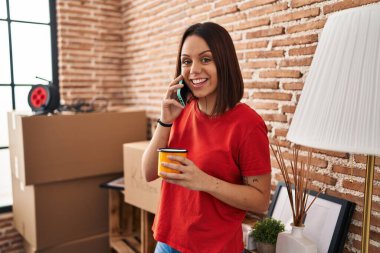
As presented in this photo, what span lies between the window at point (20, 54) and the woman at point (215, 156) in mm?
2378

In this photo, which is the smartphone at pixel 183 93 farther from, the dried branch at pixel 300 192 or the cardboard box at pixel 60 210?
the cardboard box at pixel 60 210

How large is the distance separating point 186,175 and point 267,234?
66 centimetres

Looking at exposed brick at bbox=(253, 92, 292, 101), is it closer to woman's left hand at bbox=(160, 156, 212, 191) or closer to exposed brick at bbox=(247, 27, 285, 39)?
exposed brick at bbox=(247, 27, 285, 39)

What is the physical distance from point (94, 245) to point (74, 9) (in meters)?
2.25

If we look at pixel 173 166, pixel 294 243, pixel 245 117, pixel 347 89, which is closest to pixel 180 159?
pixel 173 166

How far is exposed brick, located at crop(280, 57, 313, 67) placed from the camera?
1.62m

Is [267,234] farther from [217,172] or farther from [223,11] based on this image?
[223,11]

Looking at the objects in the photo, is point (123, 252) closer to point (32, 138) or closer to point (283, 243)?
point (32, 138)

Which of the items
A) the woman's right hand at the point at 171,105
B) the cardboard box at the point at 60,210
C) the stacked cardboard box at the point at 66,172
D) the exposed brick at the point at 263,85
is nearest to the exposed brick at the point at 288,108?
the exposed brick at the point at 263,85

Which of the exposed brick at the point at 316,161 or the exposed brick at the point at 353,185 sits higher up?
the exposed brick at the point at 316,161

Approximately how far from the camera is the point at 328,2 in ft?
5.00

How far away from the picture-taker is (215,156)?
1.21m

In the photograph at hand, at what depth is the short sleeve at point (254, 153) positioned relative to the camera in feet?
3.77

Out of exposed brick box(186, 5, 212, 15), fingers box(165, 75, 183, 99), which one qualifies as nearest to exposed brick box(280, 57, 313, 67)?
fingers box(165, 75, 183, 99)
